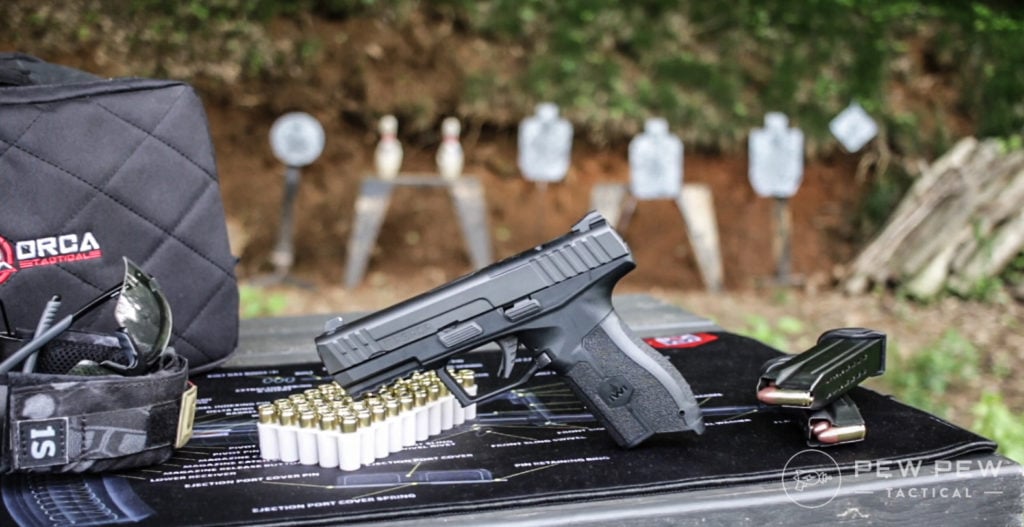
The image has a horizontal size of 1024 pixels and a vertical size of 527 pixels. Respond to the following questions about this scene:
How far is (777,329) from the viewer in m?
4.72

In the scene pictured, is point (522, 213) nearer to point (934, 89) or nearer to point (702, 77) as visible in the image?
point (702, 77)

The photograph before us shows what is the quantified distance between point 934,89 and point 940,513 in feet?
19.2

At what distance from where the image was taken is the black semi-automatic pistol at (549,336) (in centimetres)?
142

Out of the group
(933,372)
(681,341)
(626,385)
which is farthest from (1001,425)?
(626,385)

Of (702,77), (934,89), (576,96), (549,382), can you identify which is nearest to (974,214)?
(934,89)

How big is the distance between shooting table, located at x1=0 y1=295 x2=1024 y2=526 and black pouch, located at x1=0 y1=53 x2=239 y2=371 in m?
0.28

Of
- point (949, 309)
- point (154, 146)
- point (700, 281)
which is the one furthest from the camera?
point (700, 281)

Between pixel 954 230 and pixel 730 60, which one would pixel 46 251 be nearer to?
pixel 954 230

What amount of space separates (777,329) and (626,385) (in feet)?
11.4

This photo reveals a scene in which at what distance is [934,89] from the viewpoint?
6453mm

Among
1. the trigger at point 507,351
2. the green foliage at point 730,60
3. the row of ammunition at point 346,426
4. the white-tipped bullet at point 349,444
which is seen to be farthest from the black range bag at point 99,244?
the green foliage at point 730,60

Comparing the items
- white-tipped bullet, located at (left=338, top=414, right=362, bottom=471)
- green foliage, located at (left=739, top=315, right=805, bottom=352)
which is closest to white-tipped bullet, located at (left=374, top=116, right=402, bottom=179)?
green foliage, located at (left=739, top=315, right=805, bottom=352)

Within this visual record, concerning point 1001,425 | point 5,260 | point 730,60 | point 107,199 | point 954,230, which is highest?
point 730,60

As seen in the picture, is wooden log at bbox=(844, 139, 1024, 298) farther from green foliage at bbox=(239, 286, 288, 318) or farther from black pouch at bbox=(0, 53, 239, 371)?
black pouch at bbox=(0, 53, 239, 371)
